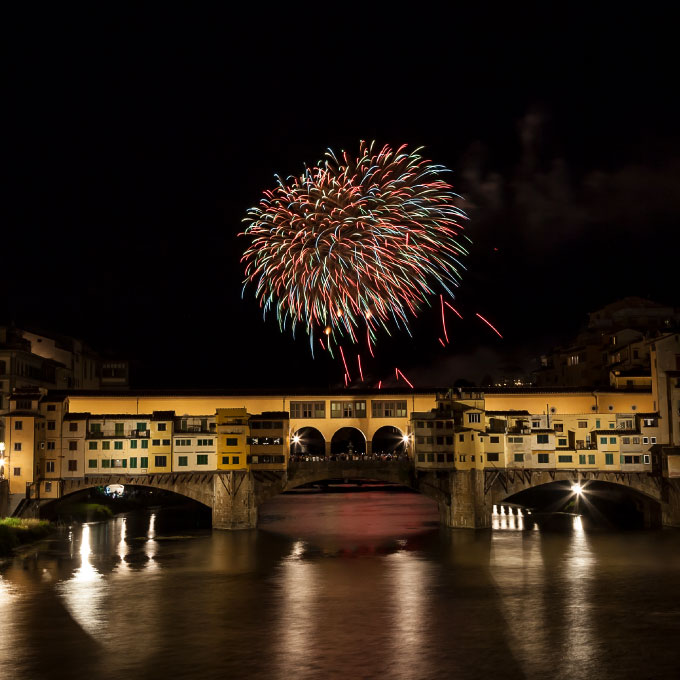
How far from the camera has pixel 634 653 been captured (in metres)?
28.2

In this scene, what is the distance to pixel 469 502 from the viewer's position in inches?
2143

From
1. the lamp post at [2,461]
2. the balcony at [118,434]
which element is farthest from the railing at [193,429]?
the lamp post at [2,461]

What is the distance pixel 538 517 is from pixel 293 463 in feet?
59.9

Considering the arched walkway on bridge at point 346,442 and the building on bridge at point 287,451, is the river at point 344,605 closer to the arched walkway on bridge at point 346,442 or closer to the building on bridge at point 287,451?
the building on bridge at point 287,451

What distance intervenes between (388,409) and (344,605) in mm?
27498

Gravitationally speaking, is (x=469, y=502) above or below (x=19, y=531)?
above

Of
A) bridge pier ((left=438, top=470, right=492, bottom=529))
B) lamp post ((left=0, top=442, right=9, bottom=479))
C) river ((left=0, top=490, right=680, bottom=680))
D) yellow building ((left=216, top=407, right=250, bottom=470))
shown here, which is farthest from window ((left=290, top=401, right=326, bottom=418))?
lamp post ((left=0, top=442, right=9, bottom=479))

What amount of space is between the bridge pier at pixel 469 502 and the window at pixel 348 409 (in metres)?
9.04

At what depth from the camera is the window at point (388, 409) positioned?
61.5 meters

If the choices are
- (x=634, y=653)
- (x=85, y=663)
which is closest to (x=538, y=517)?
(x=634, y=653)

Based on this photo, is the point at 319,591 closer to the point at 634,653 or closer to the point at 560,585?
the point at 560,585

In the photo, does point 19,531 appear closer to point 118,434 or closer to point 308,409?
point 118,434

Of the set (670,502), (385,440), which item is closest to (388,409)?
(670,502)

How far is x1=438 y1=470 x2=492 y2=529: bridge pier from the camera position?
54.2 m
